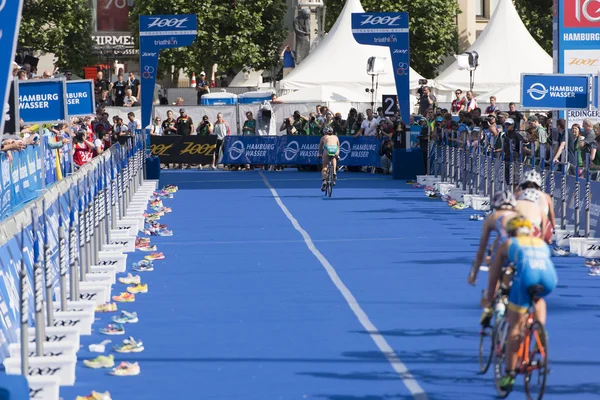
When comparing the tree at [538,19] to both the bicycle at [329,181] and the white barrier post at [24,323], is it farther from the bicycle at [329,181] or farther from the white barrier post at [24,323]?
the white barrier post at [24,323]

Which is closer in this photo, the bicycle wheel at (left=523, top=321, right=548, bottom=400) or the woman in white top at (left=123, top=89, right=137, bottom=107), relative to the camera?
the bicycle wheel at (left=523, top=321, right=548, bottom=400)

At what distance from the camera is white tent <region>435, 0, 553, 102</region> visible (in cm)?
5134

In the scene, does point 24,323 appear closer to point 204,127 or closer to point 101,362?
point 101,362

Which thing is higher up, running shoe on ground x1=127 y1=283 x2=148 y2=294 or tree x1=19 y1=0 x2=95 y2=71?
tree x1=19 y1=0 x2=95 y2=71

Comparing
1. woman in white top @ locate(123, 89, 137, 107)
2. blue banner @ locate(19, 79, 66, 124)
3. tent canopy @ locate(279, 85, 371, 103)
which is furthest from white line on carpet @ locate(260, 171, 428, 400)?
tent canopy @ locate(279, 85, 371, 103)

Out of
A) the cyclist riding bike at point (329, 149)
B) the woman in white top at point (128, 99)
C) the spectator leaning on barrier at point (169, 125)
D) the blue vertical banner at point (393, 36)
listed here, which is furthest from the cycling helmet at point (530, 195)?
the woman in white top at point (128, 99)

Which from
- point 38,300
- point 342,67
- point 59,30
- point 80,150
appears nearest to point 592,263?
point 38,300

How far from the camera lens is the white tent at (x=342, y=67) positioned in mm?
51156

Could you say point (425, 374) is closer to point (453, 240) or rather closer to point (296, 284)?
point (296, 284)

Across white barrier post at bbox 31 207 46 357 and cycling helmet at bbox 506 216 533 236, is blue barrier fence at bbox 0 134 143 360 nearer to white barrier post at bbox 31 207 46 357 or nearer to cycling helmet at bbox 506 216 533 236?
white barrier post at bbox 31 207 46 357

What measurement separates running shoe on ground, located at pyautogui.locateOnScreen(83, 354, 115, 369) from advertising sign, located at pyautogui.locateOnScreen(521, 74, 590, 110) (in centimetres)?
1503

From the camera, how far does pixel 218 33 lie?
72625 mm

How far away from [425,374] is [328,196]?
2126cm

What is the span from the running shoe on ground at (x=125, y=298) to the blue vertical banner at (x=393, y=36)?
888 inches
